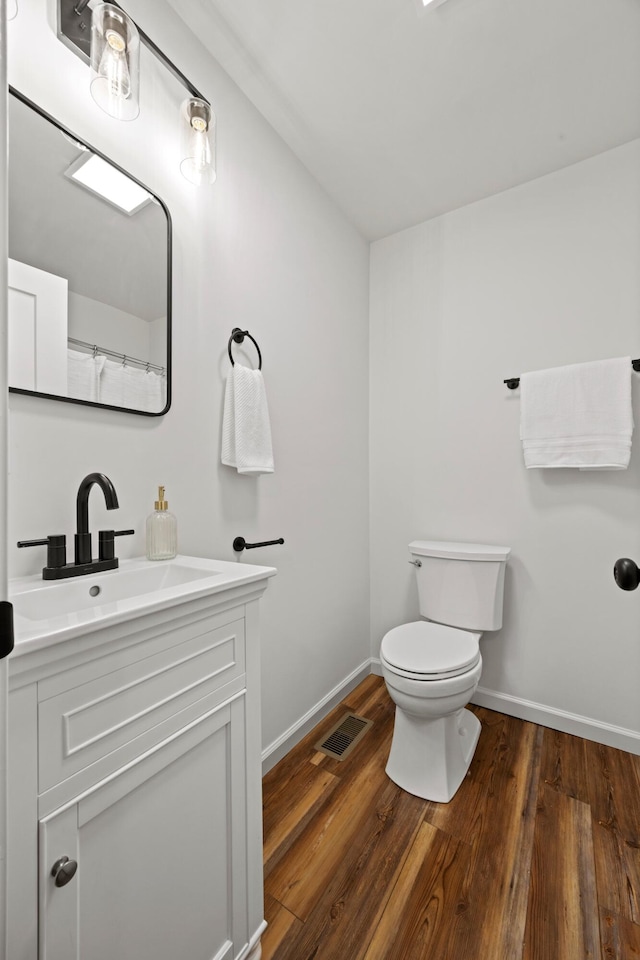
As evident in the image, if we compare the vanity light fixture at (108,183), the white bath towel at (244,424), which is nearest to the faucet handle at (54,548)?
the white bath towel at (244,424)

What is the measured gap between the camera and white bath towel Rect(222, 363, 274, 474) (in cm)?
140

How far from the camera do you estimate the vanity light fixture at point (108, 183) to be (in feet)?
3.40

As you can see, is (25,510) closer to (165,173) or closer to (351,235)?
(165,173)

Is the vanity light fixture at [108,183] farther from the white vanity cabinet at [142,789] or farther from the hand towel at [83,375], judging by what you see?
the white vanity cabinet at [142,789]

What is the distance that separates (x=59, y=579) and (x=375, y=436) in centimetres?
181

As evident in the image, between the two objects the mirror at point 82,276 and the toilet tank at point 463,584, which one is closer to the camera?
the mirror at point 82,276

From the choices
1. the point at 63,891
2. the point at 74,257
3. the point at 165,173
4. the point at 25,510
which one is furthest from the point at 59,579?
the point at 165,173

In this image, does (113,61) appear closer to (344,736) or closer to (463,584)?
(463,584)

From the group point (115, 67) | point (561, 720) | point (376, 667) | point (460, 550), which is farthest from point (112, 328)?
point (561, 720)

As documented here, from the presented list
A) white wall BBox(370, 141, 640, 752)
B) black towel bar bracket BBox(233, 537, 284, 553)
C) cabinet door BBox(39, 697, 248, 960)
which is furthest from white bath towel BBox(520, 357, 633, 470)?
cabinet door BBox(39, 697, 248, 960)

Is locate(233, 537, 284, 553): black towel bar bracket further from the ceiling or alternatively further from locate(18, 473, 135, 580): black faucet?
the ceiling

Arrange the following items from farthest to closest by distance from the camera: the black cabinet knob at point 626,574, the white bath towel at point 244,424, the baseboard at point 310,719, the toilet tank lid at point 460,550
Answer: the toilet tank lid at point 460,550 < the baseboard at point 310,719 < the white bath towel at point 244,424 < the black cabinet knob at point 626,574

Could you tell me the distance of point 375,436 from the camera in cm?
242

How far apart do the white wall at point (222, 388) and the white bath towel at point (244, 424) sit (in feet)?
0.16
